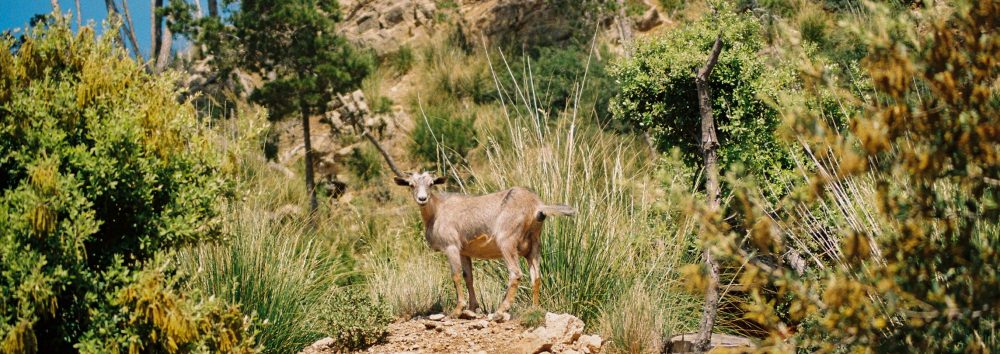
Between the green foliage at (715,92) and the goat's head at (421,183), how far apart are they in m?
2.81

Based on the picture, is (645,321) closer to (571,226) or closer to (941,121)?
(571,226)

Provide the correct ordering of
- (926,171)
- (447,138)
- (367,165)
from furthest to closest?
1. (367,165)
2. (447,138)
3. (926,171)

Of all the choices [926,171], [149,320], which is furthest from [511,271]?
[926,171]

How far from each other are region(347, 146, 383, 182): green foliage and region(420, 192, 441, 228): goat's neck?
10.6 meters

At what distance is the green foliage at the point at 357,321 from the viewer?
777 cm

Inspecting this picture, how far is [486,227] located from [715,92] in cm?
345

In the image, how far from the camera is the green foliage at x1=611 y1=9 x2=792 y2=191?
31.8ft

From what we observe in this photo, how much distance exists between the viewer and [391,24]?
89.9 ft

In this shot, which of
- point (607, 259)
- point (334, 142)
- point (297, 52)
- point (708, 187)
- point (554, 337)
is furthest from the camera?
point (334, 142)

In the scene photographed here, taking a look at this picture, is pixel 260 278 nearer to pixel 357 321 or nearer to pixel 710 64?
pixel 357 321

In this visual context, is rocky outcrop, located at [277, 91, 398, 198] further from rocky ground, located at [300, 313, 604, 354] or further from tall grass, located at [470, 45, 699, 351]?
rocky ground, located at [300, 313, 604, 354]

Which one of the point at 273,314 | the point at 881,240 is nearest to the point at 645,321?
the point at 273,314

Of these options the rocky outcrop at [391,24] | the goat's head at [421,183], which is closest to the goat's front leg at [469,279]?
the goat's head at [421,183]

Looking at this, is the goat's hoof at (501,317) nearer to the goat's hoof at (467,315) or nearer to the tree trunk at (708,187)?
the goat's hoof at (467,315)
